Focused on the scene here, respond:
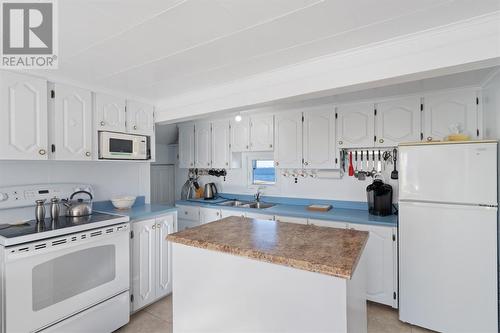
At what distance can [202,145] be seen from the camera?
13.1 ft

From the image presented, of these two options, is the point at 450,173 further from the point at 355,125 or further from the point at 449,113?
the point at 355,125

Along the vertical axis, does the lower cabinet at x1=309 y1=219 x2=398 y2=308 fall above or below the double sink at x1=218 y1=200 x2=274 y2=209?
below

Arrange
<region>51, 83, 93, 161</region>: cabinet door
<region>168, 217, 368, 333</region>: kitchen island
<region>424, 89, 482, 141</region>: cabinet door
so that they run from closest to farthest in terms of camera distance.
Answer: <region>168, 217, 368, 333</region>: kitchen island
<region>51, 83, 93, 161</region>: cabinet door
<region>424, 89, 482, 141</region>: cabinet door

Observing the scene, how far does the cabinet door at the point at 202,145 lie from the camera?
3920mm

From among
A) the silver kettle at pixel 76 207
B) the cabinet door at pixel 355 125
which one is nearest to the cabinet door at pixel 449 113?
the cabinet door at pixel 355 125

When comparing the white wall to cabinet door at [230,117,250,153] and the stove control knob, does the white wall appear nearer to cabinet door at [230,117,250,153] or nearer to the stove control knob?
the stove control knob

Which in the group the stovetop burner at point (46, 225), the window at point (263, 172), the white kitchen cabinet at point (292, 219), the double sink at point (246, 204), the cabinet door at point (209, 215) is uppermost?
the window at point (263, 172)

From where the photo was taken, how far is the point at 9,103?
1839 mm

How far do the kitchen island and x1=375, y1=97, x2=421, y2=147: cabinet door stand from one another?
153 cm

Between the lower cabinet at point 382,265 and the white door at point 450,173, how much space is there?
0.44 metres

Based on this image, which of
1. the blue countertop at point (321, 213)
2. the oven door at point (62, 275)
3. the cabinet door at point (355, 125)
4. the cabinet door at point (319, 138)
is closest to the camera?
the oven door at point (62, 275)

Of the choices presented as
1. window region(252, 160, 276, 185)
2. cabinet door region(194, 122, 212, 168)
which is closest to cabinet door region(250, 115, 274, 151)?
window region(252, 160, 276, 185)

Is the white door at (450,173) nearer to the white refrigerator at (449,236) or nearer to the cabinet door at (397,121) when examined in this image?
the white refrigerator at (449,236)

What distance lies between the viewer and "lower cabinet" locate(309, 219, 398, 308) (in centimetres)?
241
